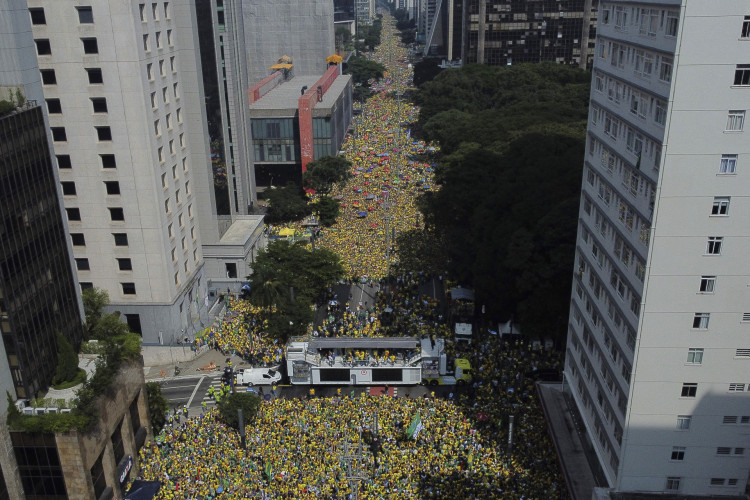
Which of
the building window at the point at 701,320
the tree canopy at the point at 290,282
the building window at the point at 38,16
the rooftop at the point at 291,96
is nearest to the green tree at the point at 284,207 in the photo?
the rooftop at the point at 291,96

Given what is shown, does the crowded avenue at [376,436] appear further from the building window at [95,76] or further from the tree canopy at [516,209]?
the building window at [95,76]

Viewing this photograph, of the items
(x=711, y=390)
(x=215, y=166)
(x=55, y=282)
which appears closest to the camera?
(x=711, y=390)

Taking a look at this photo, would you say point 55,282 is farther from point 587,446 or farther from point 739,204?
point 739,204

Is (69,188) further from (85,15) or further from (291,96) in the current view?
(291,96)

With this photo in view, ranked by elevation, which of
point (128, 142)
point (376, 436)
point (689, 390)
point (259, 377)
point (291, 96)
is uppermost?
point (128, 142)

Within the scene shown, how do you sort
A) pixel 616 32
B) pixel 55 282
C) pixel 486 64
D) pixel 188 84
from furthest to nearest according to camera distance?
pixel 486 64
pixel 188 84
pixel 55 282
pixel 616 32

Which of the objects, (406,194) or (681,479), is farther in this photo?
(406,194)

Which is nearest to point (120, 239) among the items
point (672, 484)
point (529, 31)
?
point (672, 484)

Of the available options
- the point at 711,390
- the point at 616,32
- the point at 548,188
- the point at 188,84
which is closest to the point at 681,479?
the point at 711,390
